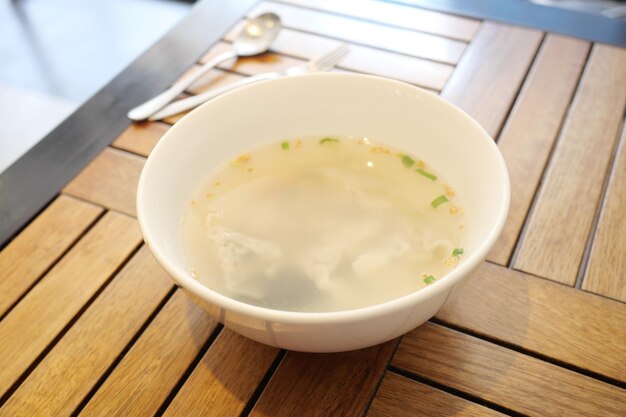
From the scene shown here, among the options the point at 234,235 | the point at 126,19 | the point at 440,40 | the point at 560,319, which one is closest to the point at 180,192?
the point at 234,235

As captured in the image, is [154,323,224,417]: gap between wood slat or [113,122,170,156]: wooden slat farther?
[113,122,170,156]: wooden slat

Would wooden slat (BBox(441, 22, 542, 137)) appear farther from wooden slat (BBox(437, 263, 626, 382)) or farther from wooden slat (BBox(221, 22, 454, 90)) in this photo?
wooden slat (BBox(437, 263, 626, 382))

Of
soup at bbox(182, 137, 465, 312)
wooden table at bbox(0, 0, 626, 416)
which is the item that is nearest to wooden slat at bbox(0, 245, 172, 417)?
wooden table at bbox(0, 0, 626, 416)

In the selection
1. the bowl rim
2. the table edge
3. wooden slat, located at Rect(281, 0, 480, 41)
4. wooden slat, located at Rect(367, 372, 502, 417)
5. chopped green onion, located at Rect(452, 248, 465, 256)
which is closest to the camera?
the bowl rim

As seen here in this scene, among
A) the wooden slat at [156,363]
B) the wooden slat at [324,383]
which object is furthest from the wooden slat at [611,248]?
the wooden slat at [156,363]

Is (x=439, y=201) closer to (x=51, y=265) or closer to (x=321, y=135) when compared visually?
(x=321, y=135)

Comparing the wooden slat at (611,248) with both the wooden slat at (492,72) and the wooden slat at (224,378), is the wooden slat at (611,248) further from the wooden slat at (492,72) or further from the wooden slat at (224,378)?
the wooden slat at (224,378)
